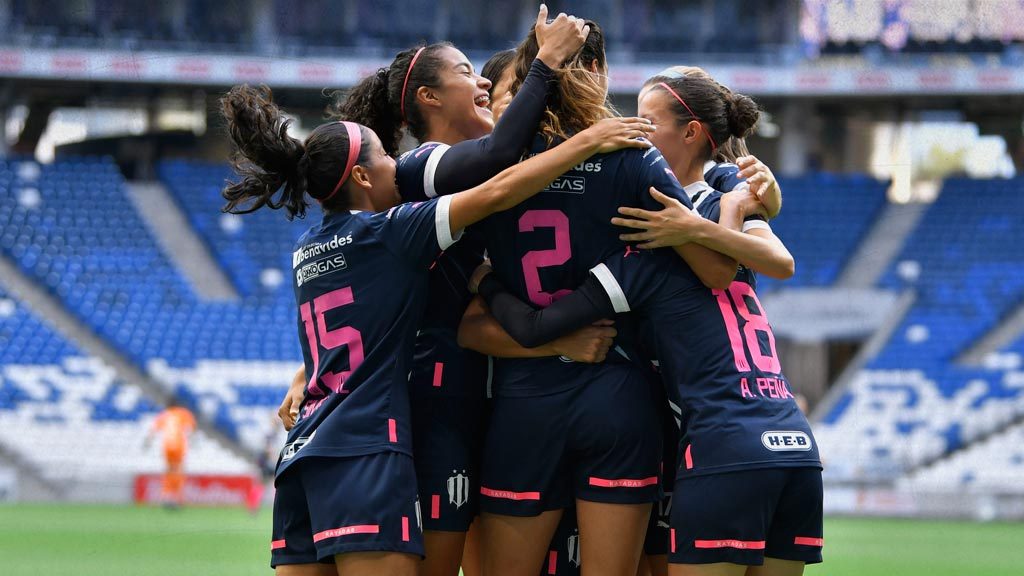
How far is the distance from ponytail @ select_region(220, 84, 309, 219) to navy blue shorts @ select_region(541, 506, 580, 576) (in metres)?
1.49

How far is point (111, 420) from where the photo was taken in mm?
20797

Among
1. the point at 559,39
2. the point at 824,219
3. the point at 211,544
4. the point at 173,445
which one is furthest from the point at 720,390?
the point at 824,219

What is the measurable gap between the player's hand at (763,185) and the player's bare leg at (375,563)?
1738 millimetres

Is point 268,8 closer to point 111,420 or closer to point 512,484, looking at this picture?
point 111,420

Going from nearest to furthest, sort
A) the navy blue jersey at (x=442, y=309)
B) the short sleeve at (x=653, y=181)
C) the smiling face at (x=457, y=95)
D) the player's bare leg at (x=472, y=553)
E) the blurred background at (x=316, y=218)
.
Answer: the short sleeve at (x=653, y=181)
the navy blue jersey at (x=442, y=309)
the smiling face at (x=457, y=95)
the player's bare leg at (x=472, y=553)
the blurred background at (x=316, y=218)

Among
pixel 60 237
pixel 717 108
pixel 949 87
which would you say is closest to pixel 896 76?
pixel 949 87

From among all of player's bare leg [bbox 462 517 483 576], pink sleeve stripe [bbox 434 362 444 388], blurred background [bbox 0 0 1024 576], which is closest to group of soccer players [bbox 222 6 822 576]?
pink sleeve stripe [bbox 434 362 444 388]

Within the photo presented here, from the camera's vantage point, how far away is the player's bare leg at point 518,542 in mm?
4238

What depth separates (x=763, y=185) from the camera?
4.32 meters

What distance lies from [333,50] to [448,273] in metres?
22.7

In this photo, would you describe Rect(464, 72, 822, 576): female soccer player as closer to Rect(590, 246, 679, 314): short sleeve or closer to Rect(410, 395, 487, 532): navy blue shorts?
Rect(590, 246, 679, 314): short sleeve

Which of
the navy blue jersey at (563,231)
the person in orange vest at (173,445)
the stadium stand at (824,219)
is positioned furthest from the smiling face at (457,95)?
the stadium stand at (824,219)

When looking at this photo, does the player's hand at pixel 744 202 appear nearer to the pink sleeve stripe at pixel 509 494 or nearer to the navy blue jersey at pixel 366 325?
the navy blue jersey at pixel 366 325

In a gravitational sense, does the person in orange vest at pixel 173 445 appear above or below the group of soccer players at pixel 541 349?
above
